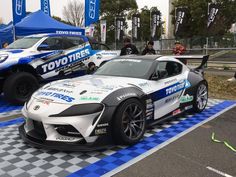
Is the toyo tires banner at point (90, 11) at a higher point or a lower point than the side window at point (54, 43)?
higher

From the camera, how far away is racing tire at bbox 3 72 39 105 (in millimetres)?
7262

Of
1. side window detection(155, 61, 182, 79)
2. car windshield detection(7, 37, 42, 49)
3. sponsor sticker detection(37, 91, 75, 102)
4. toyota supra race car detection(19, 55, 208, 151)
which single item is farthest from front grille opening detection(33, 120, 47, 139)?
car windshield detection(7, 37, 42, 49)

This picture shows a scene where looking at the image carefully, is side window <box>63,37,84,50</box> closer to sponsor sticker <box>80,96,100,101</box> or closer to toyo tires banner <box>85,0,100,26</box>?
sponsor sticker <box>80,96,100,101</box>

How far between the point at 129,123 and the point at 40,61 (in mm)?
4434

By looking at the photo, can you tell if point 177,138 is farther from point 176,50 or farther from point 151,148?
point 176,50

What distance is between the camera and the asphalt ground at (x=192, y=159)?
3.62 meters

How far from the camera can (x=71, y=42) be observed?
905cm

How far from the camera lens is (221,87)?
9.85 meters

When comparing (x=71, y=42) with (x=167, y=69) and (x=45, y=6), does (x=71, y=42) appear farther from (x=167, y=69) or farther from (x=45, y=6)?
(x=45, y=6)

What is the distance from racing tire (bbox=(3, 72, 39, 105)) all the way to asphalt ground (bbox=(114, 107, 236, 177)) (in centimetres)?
441

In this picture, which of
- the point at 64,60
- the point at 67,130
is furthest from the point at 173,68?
the point at 64,60

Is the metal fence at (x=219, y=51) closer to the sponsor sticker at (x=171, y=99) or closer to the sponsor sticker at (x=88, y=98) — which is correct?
the sponsor sticker at (x=171, y=99)

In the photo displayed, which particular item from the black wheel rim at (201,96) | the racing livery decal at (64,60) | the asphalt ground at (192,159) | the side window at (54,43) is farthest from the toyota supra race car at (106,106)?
the side window at (54,43)

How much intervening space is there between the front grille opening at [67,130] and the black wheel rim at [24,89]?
386 cm
